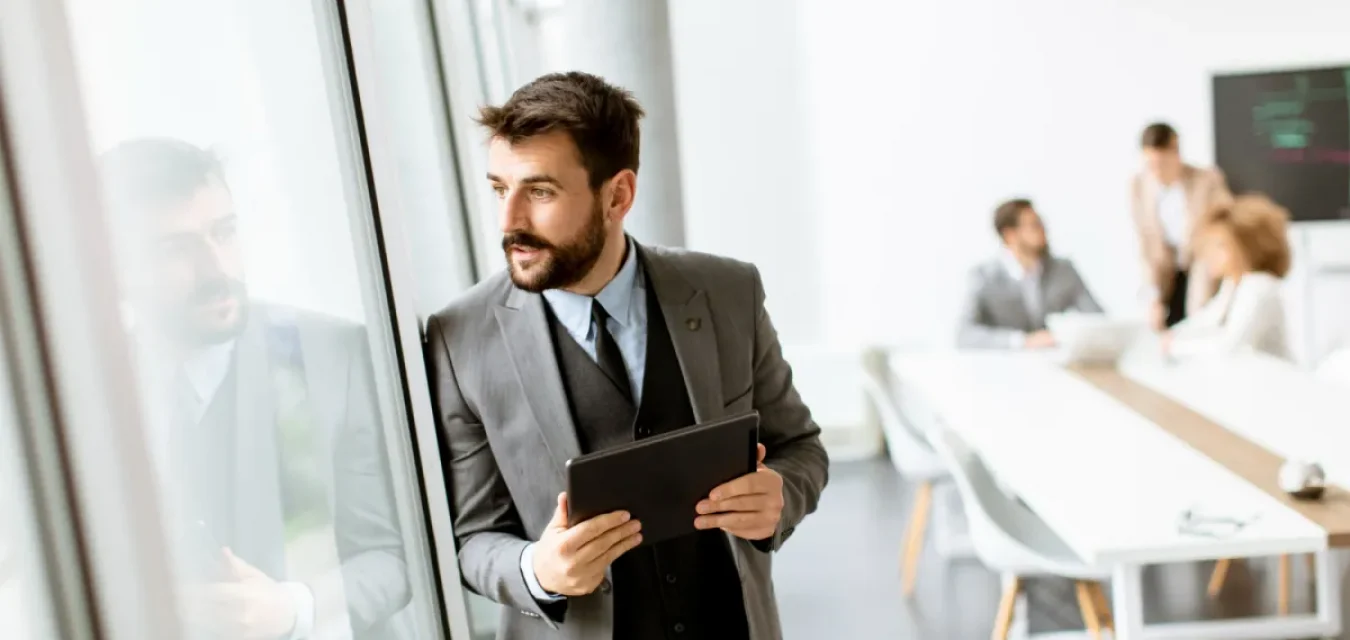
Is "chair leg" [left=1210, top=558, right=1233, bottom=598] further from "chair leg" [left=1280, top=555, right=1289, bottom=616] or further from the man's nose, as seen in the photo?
the man's nose

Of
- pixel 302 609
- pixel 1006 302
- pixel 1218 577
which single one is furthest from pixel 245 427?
pixel 1006 302

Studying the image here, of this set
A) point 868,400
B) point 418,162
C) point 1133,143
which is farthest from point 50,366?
point 1133,143

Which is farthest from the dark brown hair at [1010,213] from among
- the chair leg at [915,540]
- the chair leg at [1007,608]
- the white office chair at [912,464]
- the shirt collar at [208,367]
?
the shirt collar at [208,367]

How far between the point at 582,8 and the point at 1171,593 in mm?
3054

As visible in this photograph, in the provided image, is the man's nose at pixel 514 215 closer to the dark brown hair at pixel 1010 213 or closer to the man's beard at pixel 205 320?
the man's beard at pixel 205 320

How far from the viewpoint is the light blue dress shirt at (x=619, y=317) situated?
1.85 meters

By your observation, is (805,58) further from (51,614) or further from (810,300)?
(51,614)

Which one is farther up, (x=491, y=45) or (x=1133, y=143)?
(x=491, y=45)

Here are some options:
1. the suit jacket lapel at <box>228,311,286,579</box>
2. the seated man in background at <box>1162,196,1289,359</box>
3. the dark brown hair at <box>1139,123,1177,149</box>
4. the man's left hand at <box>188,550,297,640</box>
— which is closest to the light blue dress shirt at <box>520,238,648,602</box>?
the suit jacket lapel at <box>228,311,286,579</box>

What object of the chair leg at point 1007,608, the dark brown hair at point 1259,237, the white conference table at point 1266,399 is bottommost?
the chair leg at point 1007,608

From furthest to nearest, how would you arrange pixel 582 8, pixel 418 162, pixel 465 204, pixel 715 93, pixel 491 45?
pixel 715 93, pixel 491 45, pixel 582 8, pixel 465 204, pixel 418 162

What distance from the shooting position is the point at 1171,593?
171 inches

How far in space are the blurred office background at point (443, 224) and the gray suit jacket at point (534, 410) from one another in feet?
0.23

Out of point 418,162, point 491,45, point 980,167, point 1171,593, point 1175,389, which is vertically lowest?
point 1171,593
